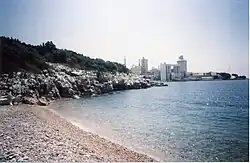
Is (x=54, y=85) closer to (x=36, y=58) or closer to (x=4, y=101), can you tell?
(x=36, y=58)

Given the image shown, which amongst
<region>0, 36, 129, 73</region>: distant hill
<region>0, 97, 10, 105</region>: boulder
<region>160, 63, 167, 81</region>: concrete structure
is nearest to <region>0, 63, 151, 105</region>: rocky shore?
<region>0, 97, 10, 105</region>: boulder

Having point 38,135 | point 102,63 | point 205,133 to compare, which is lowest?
point 205,133

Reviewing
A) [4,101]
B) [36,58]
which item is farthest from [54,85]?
[4,101]

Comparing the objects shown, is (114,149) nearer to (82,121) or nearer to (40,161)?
(40,161)

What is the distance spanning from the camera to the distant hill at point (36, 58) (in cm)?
1131

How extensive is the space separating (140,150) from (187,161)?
3.15ft

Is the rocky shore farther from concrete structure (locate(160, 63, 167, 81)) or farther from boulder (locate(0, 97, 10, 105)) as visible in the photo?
concrete structure (locate(160, 63, 167, 81))

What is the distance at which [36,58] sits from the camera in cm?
1641

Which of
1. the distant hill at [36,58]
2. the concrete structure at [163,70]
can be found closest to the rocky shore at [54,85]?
the distant hill at [36,58]

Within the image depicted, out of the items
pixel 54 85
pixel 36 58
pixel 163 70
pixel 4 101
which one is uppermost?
pixel 36 58

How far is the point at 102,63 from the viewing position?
984 inches

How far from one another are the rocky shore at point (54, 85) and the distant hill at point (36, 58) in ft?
1.49

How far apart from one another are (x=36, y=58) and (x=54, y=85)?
204 centimetres

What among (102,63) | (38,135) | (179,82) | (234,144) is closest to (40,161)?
(38,135)
